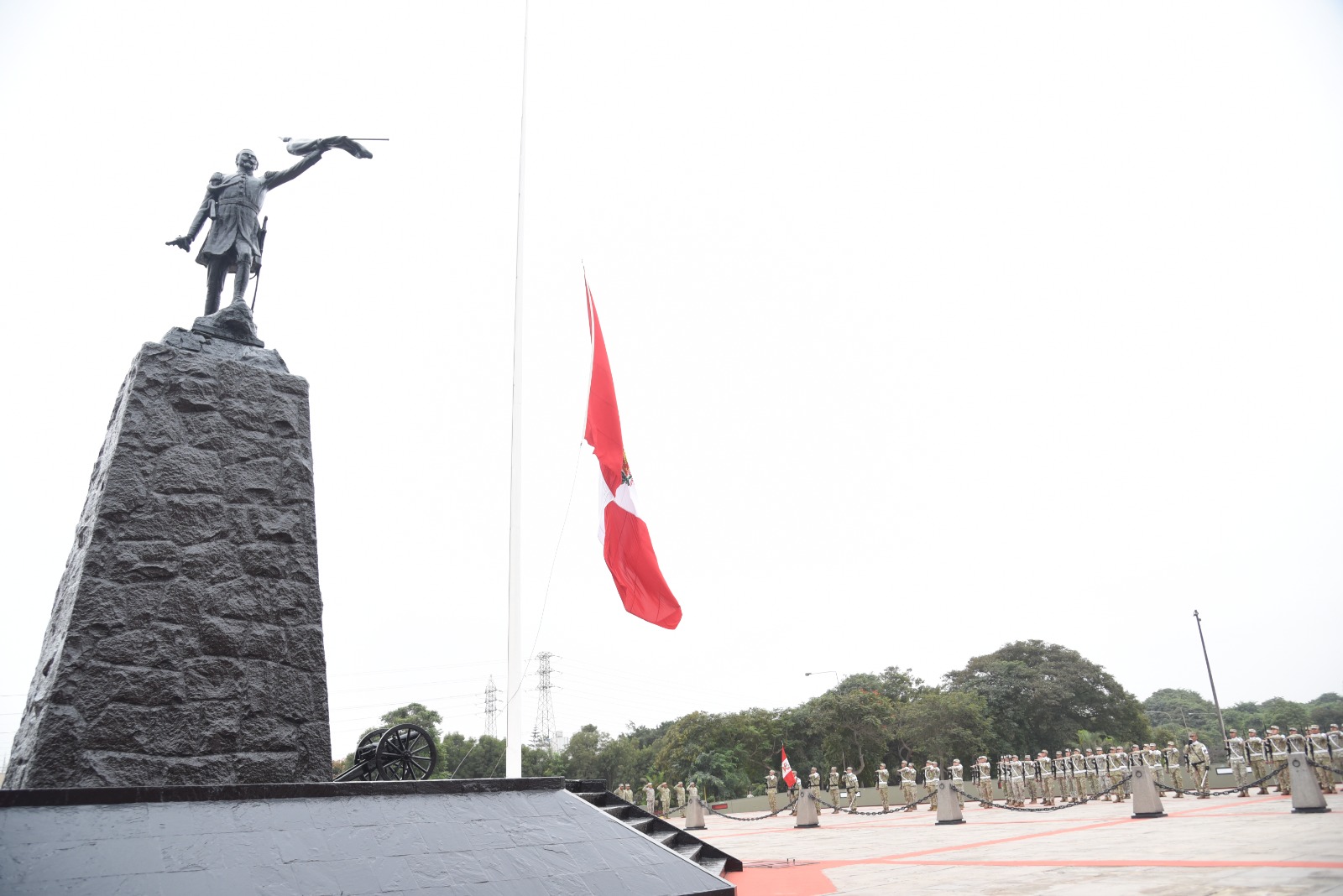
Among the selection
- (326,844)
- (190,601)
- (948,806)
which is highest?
(190,601)

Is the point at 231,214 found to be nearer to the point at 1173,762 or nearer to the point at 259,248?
the point at 259,248

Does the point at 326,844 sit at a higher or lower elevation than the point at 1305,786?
higher

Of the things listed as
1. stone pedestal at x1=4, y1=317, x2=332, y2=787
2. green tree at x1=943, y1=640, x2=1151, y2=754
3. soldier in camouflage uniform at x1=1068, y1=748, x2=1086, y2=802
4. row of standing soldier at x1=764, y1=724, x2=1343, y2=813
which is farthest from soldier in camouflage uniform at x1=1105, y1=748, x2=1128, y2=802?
stone pedestal at x1=4, y1=317, x2=332, y2=787

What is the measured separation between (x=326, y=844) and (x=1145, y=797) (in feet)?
36.6

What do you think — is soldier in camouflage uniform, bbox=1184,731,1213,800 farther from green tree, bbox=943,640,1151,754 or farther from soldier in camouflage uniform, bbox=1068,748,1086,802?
green tree, bbox=943,640,1151,754

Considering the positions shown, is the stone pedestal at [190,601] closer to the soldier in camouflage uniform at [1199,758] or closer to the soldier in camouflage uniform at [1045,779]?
the soldier in camouflage uniform at [1199,758]

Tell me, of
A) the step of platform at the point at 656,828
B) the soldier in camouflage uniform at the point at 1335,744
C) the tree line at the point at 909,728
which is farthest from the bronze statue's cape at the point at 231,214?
the tree line at the point at 909,728

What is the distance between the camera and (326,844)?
406cm

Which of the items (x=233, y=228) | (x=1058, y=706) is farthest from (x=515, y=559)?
(x=1058, y=706)

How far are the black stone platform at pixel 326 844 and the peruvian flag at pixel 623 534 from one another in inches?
105

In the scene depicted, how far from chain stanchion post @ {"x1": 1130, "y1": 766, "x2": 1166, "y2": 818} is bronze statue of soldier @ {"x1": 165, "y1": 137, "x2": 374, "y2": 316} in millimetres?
12385

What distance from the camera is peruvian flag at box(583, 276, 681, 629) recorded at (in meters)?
7.92

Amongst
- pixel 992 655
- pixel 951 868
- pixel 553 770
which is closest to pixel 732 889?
pixel 951 868

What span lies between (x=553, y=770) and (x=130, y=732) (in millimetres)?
32316
